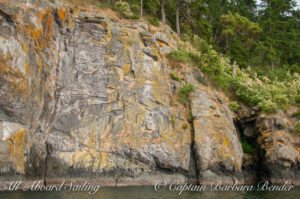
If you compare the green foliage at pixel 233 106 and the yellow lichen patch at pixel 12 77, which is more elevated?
the yellow lichen patch at pixel 12 77

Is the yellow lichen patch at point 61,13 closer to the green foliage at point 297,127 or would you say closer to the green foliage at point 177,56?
the green foliage at point 177,56

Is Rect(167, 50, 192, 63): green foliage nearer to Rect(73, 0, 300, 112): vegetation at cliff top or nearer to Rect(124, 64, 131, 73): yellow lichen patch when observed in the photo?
Rect(73, 0, 300, 112): vegetation at cliff top

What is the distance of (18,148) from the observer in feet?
45.8

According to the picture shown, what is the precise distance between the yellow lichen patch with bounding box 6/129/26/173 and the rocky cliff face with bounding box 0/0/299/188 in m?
0.05

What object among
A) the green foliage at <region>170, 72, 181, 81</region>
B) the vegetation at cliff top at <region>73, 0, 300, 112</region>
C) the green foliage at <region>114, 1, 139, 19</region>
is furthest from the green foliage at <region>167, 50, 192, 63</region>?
the green foliage at <region>114, 1, 139, 19</region>

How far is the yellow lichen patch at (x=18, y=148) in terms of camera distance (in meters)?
13.5

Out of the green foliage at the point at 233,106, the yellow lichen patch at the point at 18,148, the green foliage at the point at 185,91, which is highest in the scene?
the green foliage at the point at 185,91

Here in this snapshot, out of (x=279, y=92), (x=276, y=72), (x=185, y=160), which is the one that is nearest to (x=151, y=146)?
(x=185, y=160)

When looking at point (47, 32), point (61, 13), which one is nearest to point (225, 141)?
point (47, 32)

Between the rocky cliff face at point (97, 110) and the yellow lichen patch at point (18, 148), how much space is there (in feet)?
0.16

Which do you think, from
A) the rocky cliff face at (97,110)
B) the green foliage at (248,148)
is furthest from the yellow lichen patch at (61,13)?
the green foliage at (248,148)

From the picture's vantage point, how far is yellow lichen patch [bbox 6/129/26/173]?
1354cm

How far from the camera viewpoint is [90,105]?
18469mm

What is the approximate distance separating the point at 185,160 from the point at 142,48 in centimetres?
931
